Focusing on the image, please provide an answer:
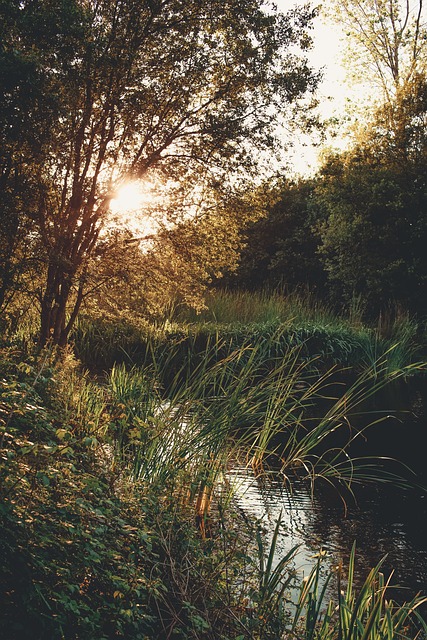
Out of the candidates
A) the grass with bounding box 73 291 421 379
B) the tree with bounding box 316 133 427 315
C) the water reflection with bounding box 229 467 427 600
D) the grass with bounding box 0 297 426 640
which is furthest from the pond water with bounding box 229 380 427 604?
the tree with bounding box 316 133 427 315

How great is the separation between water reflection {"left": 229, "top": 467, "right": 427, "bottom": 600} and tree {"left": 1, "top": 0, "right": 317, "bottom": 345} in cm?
405

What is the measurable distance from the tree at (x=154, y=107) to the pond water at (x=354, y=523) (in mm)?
4015

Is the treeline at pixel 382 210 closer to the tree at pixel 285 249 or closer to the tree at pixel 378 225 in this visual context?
the tree at pixel 378 225

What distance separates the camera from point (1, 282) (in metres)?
8.13

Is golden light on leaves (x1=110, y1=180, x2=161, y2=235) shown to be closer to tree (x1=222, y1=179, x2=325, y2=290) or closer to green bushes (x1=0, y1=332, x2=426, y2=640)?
green bushes (x1=0, y1=332, x2=426, y2=640)

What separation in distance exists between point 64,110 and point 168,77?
89.1 inches

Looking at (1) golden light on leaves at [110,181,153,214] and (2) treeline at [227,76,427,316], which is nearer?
(1) golden light on leaves at [110,181,153,214]

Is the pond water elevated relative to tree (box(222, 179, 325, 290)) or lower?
lower

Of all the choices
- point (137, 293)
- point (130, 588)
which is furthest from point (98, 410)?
point (137, 293)

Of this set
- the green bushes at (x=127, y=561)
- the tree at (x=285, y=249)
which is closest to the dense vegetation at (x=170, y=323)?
the green bushes at (x=127, y=561)

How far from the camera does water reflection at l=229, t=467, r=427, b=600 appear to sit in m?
4.67

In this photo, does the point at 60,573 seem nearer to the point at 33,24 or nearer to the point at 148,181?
the point at 33,24

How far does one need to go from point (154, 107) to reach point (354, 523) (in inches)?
234

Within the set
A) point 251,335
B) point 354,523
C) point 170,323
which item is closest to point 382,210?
point 170,323
